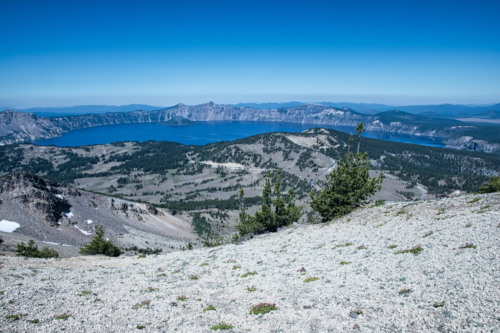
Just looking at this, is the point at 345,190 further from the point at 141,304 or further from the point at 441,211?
the point at 141,304

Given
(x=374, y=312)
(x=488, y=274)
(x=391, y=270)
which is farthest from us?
(x=391, y=270)

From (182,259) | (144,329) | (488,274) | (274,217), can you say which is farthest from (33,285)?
(274,217)

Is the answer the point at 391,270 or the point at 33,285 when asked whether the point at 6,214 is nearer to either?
the point at 33,285

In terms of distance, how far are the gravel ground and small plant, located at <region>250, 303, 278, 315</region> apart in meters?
0.33

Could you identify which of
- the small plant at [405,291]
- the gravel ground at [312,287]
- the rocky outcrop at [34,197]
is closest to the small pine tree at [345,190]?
the gravel ground at [312,287]

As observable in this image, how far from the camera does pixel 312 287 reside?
17141mm

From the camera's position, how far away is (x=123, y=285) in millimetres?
21953

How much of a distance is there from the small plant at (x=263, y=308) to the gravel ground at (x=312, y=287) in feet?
1.10

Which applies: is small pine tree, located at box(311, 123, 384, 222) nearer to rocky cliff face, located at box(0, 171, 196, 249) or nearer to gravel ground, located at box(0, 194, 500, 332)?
gravel ground, located at box(0, 194, 500, 332)

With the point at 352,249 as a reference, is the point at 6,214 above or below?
below

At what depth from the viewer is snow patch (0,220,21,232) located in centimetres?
6781

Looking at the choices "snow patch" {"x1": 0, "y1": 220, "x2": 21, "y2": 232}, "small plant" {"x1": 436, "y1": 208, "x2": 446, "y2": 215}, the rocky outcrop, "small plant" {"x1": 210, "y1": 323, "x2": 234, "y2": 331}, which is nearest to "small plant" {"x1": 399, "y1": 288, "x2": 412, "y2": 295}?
"small plant" {"x1": 210, "y1": 323, "x2": 234, "y2": 331}

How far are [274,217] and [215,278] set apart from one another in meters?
25.3

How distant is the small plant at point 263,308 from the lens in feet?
48.4
